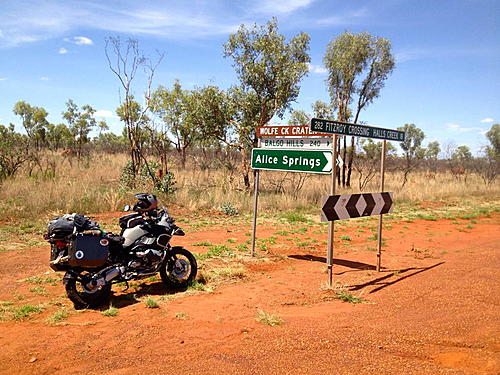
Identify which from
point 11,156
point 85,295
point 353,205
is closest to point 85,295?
→ point 85,295

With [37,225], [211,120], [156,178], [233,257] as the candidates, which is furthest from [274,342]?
[211,120]

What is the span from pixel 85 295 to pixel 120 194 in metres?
9.17

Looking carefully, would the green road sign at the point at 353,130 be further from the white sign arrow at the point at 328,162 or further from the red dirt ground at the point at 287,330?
the red dirt ground at the point at 287,330

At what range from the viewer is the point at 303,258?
861 cm

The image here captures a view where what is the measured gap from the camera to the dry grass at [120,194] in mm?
12219

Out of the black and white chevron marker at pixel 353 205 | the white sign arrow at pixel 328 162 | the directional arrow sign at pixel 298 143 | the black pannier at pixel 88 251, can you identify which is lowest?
the black pannier at pixel 88 251

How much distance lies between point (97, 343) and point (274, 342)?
1.81 meters

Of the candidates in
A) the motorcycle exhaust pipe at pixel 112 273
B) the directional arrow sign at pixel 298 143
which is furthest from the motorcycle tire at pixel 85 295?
the directional arrow sign at pixel 298 143

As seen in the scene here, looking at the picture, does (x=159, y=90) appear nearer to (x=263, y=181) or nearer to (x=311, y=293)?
(x=263, y=181)

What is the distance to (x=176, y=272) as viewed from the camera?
6.16m

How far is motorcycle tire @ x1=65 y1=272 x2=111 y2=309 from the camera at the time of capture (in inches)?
203

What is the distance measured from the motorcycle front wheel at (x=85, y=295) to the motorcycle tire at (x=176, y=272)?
91 centimetres

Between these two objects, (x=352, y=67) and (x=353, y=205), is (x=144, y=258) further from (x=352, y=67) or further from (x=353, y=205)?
(x=352, y=67)

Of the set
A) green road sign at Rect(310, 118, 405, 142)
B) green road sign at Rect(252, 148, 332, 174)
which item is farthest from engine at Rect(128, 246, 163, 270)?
green road sign at Rect(252, 148, 332, 174)
